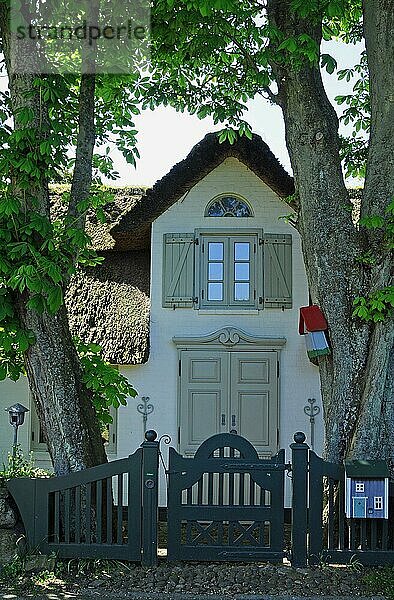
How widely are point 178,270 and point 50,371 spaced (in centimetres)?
394

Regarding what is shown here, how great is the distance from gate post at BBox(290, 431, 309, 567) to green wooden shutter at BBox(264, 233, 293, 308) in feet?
14.3

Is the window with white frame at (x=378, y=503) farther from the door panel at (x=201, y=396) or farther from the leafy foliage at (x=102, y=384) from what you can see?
the door panel at (x=201, y=396)

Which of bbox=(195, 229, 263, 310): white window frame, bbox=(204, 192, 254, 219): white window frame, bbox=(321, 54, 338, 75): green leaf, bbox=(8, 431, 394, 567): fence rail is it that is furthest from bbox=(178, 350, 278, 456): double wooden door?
bbox=(321, 54, 338, 75): green leaf

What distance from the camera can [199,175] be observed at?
1185 cm

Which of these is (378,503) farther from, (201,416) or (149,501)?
(201,416)

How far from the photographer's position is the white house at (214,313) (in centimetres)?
1176

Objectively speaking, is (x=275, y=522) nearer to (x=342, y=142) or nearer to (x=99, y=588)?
(x=99, y=588)

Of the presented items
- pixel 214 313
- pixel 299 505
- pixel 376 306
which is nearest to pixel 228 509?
pixel 299 505

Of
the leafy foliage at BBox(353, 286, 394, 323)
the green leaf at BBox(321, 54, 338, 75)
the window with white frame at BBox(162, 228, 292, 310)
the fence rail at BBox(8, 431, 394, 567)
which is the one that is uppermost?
the green leaf at BBox(321, 54, 338, 75)

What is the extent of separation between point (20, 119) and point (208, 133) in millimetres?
4254

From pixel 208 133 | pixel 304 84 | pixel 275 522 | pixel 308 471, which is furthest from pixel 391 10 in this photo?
pixel 275 522

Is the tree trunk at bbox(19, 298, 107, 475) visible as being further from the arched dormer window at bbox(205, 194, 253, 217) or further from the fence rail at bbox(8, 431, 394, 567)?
the arched dormer window at bbox(205, 194, 253, 217)

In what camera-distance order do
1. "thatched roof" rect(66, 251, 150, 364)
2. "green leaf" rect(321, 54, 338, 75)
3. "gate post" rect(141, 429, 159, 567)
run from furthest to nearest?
1. "thatched roof" rect(66, 251, 150, 364)
2. "green leaf" rect(321, 54, 338, 75)
3. "gate post" rect(141, 429, 159, 567)

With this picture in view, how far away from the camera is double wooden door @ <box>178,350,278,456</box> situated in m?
11.8
